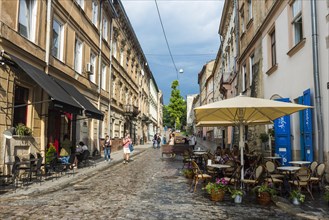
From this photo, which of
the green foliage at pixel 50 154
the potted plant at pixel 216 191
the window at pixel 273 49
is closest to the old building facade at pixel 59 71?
the green foliage at pixel 50 154

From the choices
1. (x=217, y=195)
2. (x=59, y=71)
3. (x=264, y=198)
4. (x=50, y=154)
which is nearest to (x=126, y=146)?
(x=59, y=71)

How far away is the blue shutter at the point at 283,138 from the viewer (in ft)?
40.1

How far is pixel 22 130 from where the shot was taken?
11.4 m

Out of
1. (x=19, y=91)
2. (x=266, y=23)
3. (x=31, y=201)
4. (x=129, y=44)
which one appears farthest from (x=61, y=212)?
(x=129, y=44)

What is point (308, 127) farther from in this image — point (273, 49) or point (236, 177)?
point (273, 49)

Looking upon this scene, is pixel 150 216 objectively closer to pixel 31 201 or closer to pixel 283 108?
pixel 31 201

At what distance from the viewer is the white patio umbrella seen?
820 cm

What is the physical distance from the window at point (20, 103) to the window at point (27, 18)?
2.05 m

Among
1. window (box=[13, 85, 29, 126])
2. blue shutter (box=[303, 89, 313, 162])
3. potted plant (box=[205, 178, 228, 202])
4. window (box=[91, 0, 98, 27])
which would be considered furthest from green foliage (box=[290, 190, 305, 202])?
window (box=[91, 0, 98, 27])

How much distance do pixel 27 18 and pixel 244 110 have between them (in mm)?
8763

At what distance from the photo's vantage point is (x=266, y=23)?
15.0 metres

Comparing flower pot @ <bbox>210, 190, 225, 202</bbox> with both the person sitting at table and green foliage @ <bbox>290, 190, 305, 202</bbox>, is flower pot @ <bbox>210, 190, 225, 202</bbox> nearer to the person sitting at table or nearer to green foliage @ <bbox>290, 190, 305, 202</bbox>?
green foliage @ <bbox>290, 190, 305, 202</bbox>

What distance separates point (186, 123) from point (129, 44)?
206 ft

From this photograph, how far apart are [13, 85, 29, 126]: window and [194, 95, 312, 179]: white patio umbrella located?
6.41m
